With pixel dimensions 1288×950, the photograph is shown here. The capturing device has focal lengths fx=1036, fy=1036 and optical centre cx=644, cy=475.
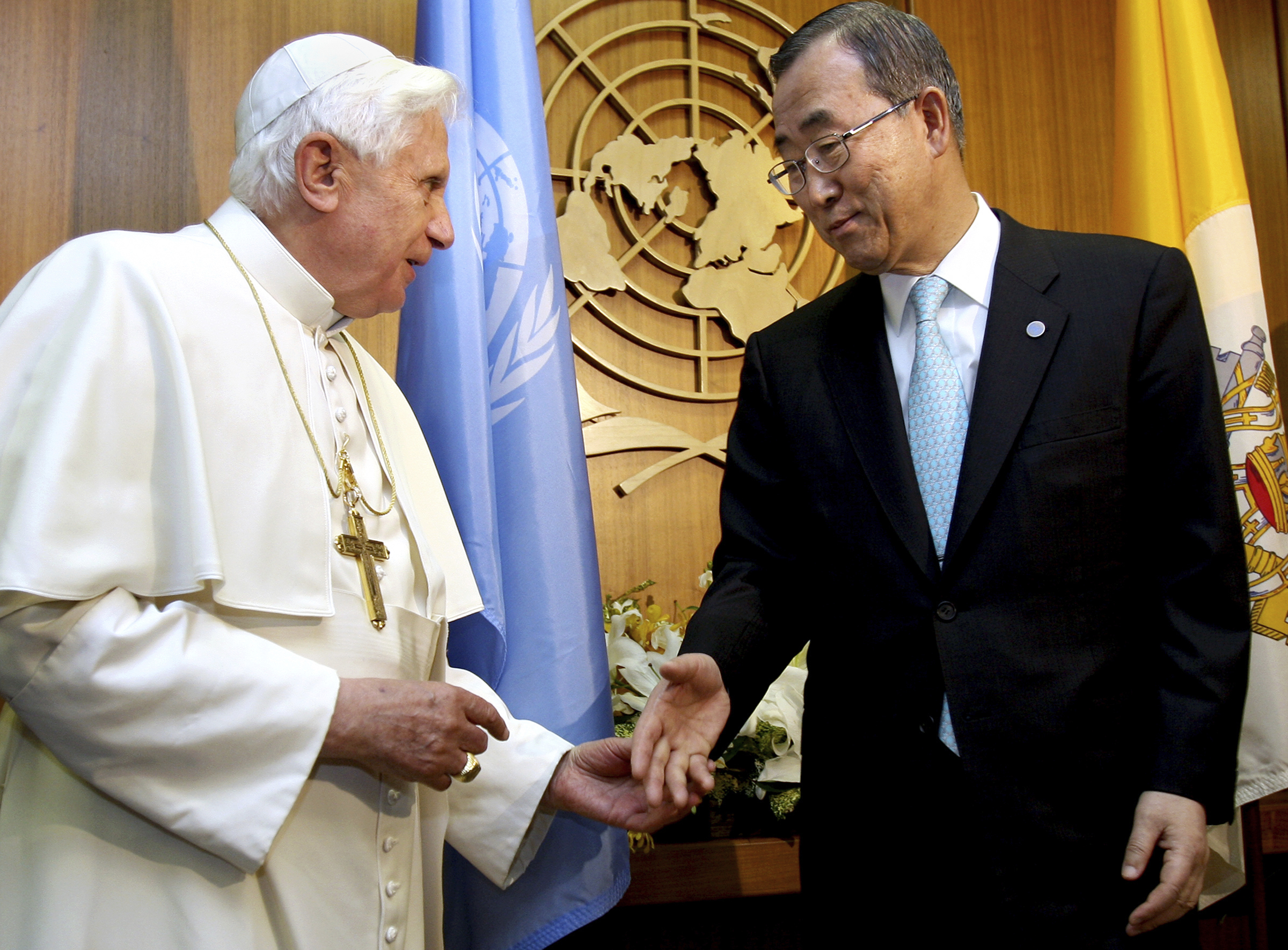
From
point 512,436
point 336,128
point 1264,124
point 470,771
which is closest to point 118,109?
point 336,128

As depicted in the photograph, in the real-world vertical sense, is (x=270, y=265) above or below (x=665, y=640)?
above

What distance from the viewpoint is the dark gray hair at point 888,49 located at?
1.90m

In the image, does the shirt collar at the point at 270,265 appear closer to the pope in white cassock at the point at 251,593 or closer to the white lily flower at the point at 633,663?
the pope in white cassock at the point at 251,593

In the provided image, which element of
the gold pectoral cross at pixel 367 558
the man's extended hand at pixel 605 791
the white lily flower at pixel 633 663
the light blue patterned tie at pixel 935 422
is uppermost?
the light blue patterned tie at pixel 935 422

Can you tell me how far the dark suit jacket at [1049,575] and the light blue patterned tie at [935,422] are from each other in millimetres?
32

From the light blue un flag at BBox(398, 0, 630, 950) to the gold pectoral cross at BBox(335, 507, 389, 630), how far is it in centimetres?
45

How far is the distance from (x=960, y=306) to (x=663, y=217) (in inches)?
56.2

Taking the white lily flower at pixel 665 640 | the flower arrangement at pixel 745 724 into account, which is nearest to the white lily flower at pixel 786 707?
the flower arrangement at pixel 745 724

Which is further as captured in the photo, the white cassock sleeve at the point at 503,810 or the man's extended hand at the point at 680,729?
the white cassock sleeve at the point at 503,810

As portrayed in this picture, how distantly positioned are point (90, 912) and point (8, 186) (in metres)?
1.95

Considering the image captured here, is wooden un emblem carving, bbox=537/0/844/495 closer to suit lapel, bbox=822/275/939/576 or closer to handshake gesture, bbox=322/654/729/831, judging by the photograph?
suit lapel, bbox=822/275/939/576

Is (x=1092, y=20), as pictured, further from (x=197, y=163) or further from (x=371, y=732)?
(x=371, y=732)

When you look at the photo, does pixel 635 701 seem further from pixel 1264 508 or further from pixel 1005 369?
pixel 1264 508

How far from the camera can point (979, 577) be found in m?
1.56
